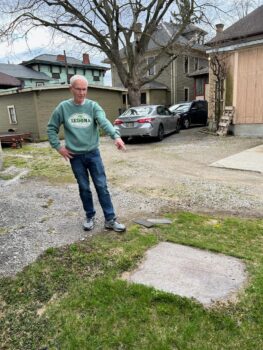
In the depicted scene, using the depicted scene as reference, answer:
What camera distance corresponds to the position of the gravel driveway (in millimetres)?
3330

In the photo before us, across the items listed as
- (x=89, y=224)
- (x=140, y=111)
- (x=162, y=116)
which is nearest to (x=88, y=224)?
(x=89, y=224)

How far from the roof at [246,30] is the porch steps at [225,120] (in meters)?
2.49

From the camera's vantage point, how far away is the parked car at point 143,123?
10672mm

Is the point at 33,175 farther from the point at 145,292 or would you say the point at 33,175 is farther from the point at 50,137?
the point at 145,292

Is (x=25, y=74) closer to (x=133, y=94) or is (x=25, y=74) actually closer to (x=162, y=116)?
(x=133, y=94)

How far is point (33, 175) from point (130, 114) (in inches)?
214

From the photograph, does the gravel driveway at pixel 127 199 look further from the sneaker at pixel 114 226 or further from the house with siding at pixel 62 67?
the house with siding at pixel 62 67

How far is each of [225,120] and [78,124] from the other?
9509 mm

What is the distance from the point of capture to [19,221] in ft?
12.8

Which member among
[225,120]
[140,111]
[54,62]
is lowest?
[225,120]

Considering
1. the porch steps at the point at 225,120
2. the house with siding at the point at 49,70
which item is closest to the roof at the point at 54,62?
the house with siding at the point at 49,70

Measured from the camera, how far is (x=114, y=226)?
11.3 ft

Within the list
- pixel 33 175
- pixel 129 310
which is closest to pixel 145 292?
pixel 129 310

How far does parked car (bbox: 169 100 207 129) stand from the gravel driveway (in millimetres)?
8355
